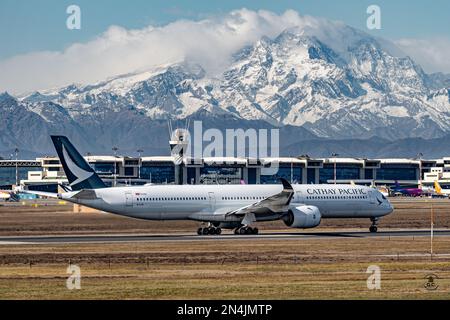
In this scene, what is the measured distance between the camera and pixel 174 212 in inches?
3435

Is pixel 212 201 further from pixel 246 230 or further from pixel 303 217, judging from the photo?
pixel 303 217

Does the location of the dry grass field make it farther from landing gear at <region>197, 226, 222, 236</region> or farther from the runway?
landing gear at <region>197, 226, 222, 236</region>

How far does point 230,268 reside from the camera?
55.8 m

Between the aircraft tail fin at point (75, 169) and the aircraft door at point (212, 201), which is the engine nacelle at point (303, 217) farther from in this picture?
the aircraft tail fin at point (75, 169)

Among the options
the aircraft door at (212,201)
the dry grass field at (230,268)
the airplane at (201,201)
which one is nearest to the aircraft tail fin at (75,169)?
the airplane at (201,201)

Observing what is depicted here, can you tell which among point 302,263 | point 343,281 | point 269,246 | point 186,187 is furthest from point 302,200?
point 343,281

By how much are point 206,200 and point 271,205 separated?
5347 mm

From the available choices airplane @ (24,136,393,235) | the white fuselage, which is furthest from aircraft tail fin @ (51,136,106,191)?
the white fuselage

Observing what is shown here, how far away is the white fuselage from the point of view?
86250 millimetres

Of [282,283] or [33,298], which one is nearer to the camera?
[33,298]

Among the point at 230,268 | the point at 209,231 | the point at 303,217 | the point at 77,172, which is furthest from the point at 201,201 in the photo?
the point at 230,268

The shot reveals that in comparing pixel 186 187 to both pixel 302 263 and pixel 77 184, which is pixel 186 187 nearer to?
pixel 77 184

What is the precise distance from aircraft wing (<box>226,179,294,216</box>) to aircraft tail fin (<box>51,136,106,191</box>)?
37.4 ft
